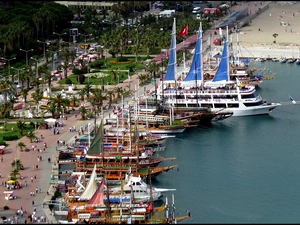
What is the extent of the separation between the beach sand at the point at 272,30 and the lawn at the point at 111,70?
21703 mm

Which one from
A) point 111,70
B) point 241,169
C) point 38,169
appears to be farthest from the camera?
point 111,70

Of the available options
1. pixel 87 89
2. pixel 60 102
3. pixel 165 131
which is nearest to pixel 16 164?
pixel 165 131

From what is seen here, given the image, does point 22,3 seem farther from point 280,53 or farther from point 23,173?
point 23,173

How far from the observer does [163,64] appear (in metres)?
148

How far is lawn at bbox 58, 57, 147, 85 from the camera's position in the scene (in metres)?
143

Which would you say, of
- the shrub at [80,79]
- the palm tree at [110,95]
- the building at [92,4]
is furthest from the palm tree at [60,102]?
the building at [92,4]

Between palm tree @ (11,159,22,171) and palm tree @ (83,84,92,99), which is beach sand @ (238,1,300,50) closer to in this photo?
palm tree @ (83,84,92,99)

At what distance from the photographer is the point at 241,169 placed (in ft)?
348

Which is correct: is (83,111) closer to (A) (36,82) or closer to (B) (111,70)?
(A) (36,82)

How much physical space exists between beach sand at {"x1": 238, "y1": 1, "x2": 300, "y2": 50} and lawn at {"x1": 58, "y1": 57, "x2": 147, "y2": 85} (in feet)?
71.2

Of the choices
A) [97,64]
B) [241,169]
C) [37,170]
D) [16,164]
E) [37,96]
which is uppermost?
[97,64]

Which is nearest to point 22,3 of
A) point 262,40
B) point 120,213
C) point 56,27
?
point 56,27

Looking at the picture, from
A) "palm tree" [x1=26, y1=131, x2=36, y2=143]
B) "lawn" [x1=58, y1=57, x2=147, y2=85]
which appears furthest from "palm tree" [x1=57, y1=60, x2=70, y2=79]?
"palm tree" [x1=26, y1=131, x2=36, y2=143]

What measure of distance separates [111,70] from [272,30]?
39.9m
